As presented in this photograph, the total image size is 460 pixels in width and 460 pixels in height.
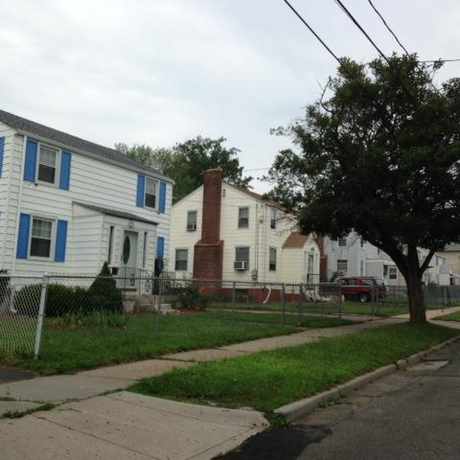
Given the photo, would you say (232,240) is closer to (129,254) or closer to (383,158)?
(129,254)

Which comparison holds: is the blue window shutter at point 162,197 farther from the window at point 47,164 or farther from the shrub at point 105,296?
the shrub at point 105,296

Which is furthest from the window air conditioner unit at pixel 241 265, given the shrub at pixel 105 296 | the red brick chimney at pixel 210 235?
the shrub at pixel 105 296

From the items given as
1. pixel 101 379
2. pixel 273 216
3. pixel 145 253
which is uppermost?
pixel 273 216

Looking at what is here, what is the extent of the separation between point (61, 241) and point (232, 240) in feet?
52.0

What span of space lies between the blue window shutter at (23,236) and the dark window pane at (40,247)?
0.33 metres

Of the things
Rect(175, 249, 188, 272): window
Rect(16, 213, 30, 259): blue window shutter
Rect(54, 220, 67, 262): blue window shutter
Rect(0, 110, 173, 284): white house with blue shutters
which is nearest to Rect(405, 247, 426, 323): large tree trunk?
Rect(0, 110, 173, 284): white house with blue shutters

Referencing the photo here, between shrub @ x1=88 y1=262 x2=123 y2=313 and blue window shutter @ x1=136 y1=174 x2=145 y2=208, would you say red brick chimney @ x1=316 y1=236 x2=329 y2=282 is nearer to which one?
blue window shutter @ x1=136 y1=174 x2=145 y2=208

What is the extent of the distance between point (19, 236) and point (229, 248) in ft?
57.7

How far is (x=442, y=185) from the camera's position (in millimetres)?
16047

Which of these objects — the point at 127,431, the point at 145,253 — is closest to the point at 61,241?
the point at 145,253

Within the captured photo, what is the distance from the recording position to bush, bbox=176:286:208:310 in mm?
19766

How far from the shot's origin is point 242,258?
3438cm

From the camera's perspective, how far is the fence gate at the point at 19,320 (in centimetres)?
969

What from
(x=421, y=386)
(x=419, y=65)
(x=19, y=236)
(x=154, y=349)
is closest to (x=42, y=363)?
(x=154, y=349)
